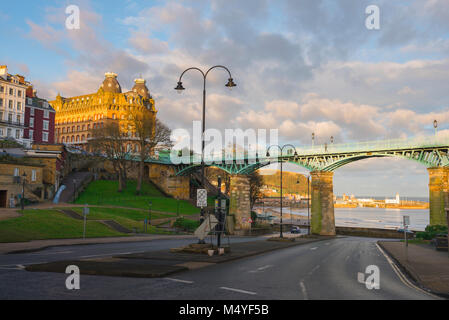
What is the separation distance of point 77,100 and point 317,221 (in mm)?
109673

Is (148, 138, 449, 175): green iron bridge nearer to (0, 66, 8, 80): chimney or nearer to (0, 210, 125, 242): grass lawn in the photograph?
(0, 210, 125, 242): grass lawn

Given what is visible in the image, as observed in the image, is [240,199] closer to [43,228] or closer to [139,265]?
[43,228]

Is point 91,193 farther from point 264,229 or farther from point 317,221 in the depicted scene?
point 317,221

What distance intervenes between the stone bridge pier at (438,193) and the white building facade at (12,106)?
77621mm

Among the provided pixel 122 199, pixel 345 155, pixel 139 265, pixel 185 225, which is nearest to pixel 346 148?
pixel 345 155

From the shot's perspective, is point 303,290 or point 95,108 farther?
point 95,108

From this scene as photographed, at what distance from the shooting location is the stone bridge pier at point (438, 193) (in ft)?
182

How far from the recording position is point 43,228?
111ft

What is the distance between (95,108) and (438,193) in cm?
11264

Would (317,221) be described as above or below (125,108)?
below

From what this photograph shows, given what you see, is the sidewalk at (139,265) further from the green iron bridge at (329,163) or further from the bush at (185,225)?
the bush at (185,225)

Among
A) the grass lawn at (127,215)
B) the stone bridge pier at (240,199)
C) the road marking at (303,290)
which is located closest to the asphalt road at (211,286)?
the road marking at (303,290)
